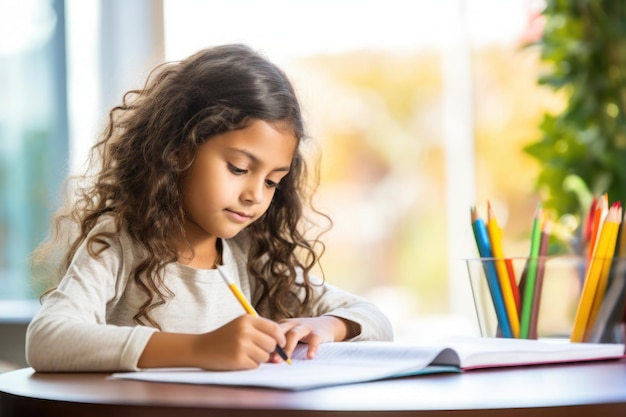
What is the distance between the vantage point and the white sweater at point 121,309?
874 millimetres

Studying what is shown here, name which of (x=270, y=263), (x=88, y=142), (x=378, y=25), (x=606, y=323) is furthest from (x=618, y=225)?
(x=378, y=25)

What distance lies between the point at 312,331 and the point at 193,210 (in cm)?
24

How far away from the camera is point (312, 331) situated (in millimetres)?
1009

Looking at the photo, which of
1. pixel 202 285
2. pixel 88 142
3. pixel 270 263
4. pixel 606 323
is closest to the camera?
pixel 606 323

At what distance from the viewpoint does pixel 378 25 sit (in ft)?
13.4

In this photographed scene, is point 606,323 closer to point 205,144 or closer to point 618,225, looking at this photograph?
point 618,225

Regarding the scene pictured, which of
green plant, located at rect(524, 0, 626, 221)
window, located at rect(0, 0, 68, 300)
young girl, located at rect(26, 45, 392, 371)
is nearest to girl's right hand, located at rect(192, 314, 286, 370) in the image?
young girl, located at rect(26, 45, 392, 371)

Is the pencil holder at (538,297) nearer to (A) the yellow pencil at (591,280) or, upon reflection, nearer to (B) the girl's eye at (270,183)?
(A) the yellow pencil at (591,280)

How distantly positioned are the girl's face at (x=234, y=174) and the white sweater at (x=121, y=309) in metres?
0.09

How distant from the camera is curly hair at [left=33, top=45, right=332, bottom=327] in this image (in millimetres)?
1119

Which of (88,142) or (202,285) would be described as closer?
(202,285)


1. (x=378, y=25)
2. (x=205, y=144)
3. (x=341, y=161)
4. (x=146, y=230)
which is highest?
(x=378, y=25)

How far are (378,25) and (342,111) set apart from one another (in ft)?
1.59

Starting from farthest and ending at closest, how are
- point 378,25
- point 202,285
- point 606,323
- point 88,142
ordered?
point 378,25
point 88,142
point 202,285
point 606,323
